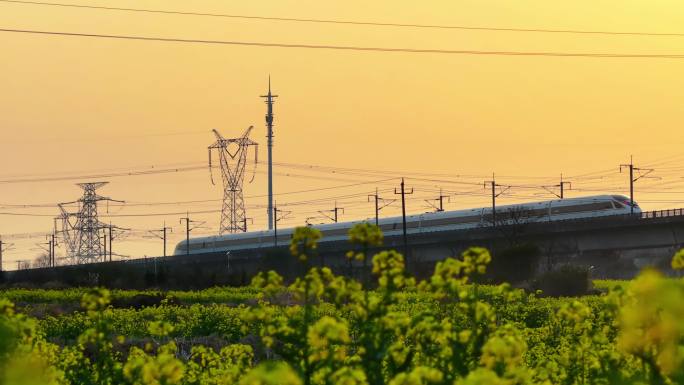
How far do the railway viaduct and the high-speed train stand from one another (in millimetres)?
1817

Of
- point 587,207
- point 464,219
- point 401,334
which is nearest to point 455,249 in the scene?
point 464,219

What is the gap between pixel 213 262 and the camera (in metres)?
101

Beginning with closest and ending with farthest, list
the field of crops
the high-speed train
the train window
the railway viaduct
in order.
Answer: the field of crops < the railway viaduct < the train window < the high-speed train

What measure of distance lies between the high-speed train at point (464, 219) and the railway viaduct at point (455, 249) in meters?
1.82

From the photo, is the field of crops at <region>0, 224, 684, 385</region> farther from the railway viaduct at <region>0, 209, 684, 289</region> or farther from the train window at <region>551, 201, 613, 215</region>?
the train window at <region>551, 201, 613, 215</region>

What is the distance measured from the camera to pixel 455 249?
89.8 metres

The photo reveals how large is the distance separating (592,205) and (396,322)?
7529cm

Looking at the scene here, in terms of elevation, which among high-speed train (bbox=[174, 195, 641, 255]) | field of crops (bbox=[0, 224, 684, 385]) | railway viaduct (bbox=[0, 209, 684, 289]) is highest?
high-speed train (bbox=[174, 195, 641, 255])

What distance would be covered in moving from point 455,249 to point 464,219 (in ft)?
7.43

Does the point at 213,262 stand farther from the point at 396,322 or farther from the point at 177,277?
the point at 396,322

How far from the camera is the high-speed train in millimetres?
82062

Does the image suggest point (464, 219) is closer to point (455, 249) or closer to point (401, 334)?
point (455, 249)

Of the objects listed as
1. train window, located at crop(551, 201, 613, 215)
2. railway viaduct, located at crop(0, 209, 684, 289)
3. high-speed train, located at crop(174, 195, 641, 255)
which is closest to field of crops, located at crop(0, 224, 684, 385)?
railway viaduct, located at crop(0, 209, 684, 289)

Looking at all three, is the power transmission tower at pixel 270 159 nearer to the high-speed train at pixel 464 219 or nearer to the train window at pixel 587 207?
the high-speed train at pixel 464 219
